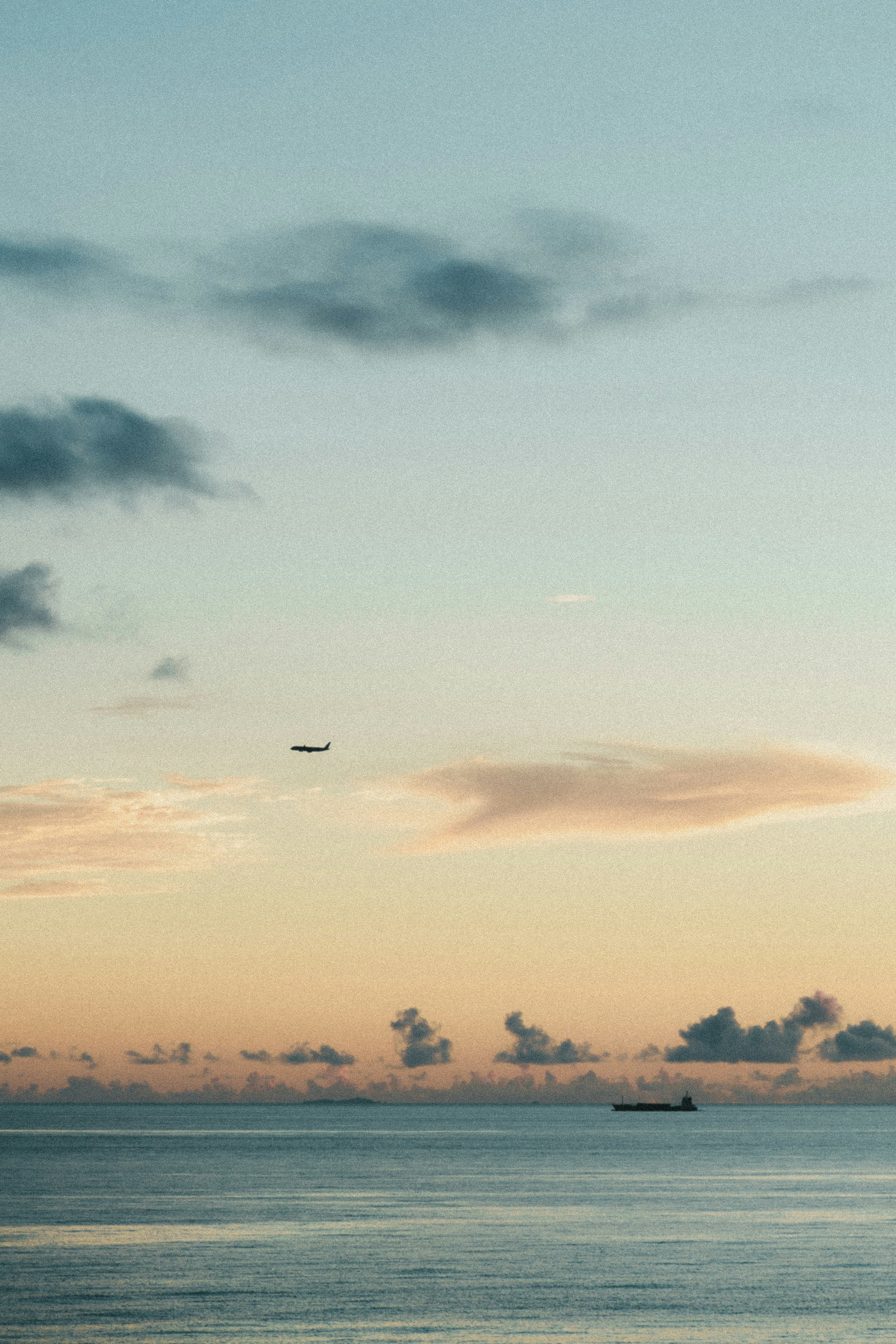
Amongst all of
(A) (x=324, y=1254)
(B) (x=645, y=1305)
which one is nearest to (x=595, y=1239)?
(A) (x=324, y=1254)

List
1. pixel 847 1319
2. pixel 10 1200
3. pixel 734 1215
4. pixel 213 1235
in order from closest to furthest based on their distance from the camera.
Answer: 1. pixel 847 1319
2. pixel 213 1235
3. pixel 734 1215
4. pixel 10 1200

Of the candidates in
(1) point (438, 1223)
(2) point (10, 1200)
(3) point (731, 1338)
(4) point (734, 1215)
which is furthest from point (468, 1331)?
(2) point (10, 1200)

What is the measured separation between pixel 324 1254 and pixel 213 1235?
2039 cm

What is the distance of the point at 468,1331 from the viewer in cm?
9931

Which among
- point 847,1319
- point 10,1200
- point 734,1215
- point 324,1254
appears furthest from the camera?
point 10,1200

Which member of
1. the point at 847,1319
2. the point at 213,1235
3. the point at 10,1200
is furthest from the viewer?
the point at 10,1200

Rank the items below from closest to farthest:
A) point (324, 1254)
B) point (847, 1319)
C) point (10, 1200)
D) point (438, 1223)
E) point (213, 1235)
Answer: point (847, 1319) → point (324, 1254) → point (213, 1235) → point (438, 1223) → point (10, 1200)

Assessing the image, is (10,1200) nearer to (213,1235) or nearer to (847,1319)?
(213,1235)

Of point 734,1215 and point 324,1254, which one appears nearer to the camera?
point 324,1254

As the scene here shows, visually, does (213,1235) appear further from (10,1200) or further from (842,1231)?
(842,1231)

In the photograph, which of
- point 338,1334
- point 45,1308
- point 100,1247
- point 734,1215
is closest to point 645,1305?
point 338,1334

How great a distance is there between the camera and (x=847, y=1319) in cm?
10531

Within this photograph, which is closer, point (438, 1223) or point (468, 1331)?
point (468, 1331)

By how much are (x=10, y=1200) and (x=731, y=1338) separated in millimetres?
124225
